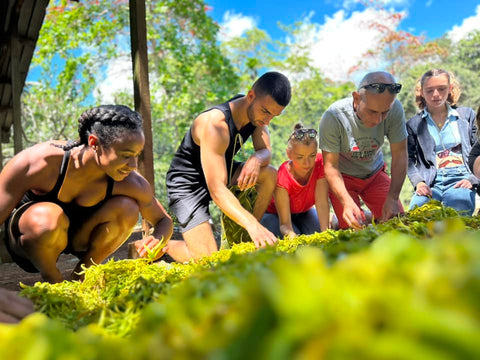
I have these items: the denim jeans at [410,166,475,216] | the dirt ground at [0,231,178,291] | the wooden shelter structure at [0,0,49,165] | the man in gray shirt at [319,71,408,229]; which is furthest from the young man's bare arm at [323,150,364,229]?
the wooden shelter structure at [0,0,49,165]

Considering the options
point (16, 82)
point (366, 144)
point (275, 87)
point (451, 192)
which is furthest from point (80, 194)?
point (16, 82)

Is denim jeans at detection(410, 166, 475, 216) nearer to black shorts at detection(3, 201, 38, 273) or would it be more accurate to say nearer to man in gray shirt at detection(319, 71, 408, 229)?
man in gray shirt at detection(319, 71, 408, 229)

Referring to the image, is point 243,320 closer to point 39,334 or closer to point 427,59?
point 39,334

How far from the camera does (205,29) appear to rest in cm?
1045

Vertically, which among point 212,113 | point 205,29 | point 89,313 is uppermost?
point 205,29

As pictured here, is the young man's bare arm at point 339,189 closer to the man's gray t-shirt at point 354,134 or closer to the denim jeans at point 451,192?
the man's gray t-shirt at point 354,134

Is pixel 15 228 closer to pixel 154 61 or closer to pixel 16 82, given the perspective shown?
pixel 16 82

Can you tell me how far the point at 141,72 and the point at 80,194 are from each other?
125cm

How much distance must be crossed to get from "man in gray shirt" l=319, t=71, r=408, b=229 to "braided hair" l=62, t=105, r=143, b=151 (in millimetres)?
1501

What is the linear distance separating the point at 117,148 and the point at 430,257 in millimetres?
2245

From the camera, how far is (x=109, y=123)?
262cm

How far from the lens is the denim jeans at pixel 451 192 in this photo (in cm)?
396

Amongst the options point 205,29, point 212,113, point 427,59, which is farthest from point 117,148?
point 427,59

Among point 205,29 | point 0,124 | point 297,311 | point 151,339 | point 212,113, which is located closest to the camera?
point 297,311
